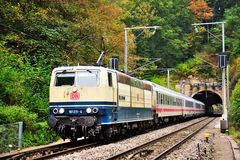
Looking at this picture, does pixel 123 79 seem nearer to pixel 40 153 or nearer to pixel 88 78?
pixel 88 78

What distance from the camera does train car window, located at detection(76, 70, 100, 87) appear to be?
18.3m

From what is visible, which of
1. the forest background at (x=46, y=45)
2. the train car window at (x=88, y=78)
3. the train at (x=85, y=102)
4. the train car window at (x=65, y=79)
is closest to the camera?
the train at (x=85, y=102)

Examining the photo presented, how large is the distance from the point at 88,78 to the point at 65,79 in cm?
99

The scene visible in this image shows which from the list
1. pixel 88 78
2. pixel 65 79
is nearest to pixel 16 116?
pixel 65 79

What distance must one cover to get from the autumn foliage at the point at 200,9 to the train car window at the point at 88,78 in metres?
58.0

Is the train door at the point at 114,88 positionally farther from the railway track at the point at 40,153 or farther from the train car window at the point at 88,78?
the railway track at the point at 40,153

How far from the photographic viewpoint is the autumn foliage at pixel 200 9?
74688 mm

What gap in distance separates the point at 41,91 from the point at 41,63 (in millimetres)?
2119

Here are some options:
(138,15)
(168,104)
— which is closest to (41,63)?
(168,104)

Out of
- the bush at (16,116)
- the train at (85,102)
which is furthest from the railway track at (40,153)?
the bush at (16,116)

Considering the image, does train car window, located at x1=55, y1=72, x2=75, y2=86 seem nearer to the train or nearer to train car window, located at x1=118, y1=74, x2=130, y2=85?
the train

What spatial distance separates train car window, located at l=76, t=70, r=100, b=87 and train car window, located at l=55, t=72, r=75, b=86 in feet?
0.91

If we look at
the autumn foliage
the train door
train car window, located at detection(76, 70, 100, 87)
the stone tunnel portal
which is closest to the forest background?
train car window, located at detection(76, 70, 100, 87)

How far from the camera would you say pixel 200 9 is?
249 feet
